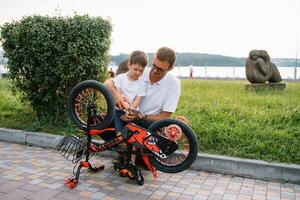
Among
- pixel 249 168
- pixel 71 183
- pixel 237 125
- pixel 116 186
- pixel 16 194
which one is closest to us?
pixel 16 194

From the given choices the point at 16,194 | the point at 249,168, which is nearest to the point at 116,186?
the point at 16,194

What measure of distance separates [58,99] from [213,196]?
337cm

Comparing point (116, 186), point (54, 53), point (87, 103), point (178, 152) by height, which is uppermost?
point (54, 53)

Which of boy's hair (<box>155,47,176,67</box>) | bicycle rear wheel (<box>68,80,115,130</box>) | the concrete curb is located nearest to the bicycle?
bicycle rear wheel (<box>68,80,115,130</box>)

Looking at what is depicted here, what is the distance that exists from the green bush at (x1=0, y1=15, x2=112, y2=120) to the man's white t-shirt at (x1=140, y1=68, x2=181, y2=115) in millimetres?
1878

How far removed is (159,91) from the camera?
14.2 ft

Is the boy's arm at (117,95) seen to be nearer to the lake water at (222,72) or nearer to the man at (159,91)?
the man at (159,91)

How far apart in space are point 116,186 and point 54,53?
276 cm

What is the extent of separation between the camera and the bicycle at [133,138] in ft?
12.8

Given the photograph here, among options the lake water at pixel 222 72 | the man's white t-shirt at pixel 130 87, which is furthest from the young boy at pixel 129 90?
the lake water at pixel 222 72

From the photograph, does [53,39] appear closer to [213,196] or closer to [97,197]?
[97,197]

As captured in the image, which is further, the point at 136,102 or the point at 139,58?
the point at 136,102

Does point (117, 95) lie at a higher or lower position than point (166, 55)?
lower

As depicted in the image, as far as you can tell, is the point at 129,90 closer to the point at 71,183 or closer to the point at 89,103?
the point at 89,103
